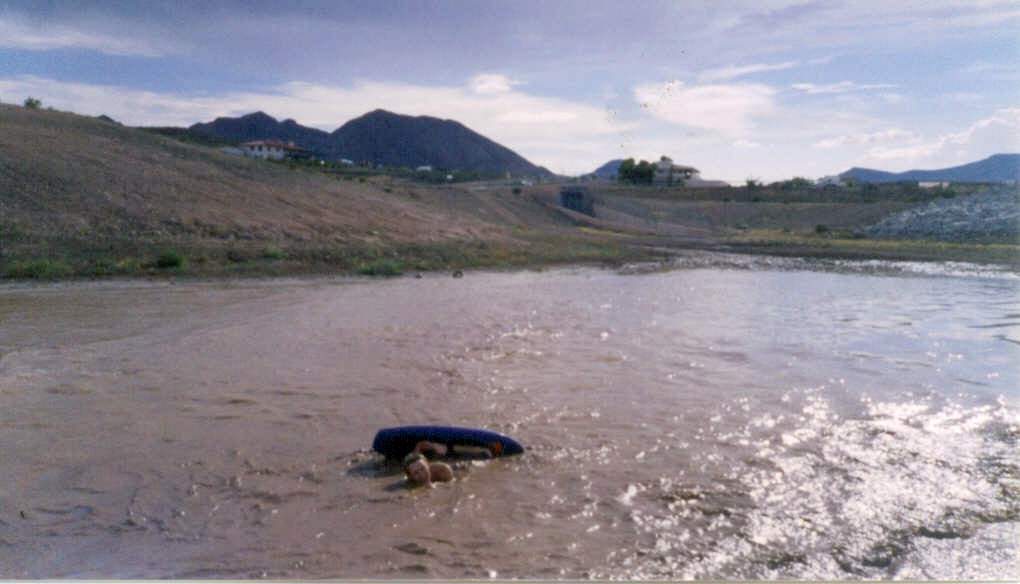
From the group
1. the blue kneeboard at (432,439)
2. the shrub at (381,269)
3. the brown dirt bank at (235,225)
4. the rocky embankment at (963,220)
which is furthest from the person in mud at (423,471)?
the rocky embankment at (963,220)

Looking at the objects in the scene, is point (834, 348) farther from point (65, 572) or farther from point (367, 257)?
point (367, 257)

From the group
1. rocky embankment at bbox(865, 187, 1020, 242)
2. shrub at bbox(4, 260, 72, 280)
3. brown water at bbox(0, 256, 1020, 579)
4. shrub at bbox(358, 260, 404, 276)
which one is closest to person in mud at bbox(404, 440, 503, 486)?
brown water at bbox(0, 256, 1020, 579)

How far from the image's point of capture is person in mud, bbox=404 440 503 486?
5.70 meters

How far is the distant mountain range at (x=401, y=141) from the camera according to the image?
472 feet

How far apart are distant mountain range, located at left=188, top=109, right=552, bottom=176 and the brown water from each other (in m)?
129

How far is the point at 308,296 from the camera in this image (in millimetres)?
16344

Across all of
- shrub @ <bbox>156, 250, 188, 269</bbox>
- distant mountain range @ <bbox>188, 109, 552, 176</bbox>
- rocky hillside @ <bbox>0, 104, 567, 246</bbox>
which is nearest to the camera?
shrub @ <bbox>156, 250, 188, 269</bbox>

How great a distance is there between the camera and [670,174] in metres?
76.9

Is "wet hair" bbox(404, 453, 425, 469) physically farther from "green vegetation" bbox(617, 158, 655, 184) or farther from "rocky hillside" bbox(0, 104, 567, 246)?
"green vegetation" bbox(617, 158, 655, 184)

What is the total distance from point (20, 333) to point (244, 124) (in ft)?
460

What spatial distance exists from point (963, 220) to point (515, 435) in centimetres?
3776

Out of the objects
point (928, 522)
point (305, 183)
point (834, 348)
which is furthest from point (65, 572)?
point (305, 183)

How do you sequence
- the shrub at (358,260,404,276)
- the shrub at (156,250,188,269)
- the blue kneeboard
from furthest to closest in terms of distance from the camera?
the shrub at (358,260,404,276), the shrub at (156,250,188,269), the blue kneeboard

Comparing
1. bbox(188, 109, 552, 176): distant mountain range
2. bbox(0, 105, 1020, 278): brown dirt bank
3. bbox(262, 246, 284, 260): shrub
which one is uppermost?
bbox(188, 109, 552, 176): distant mountain range
